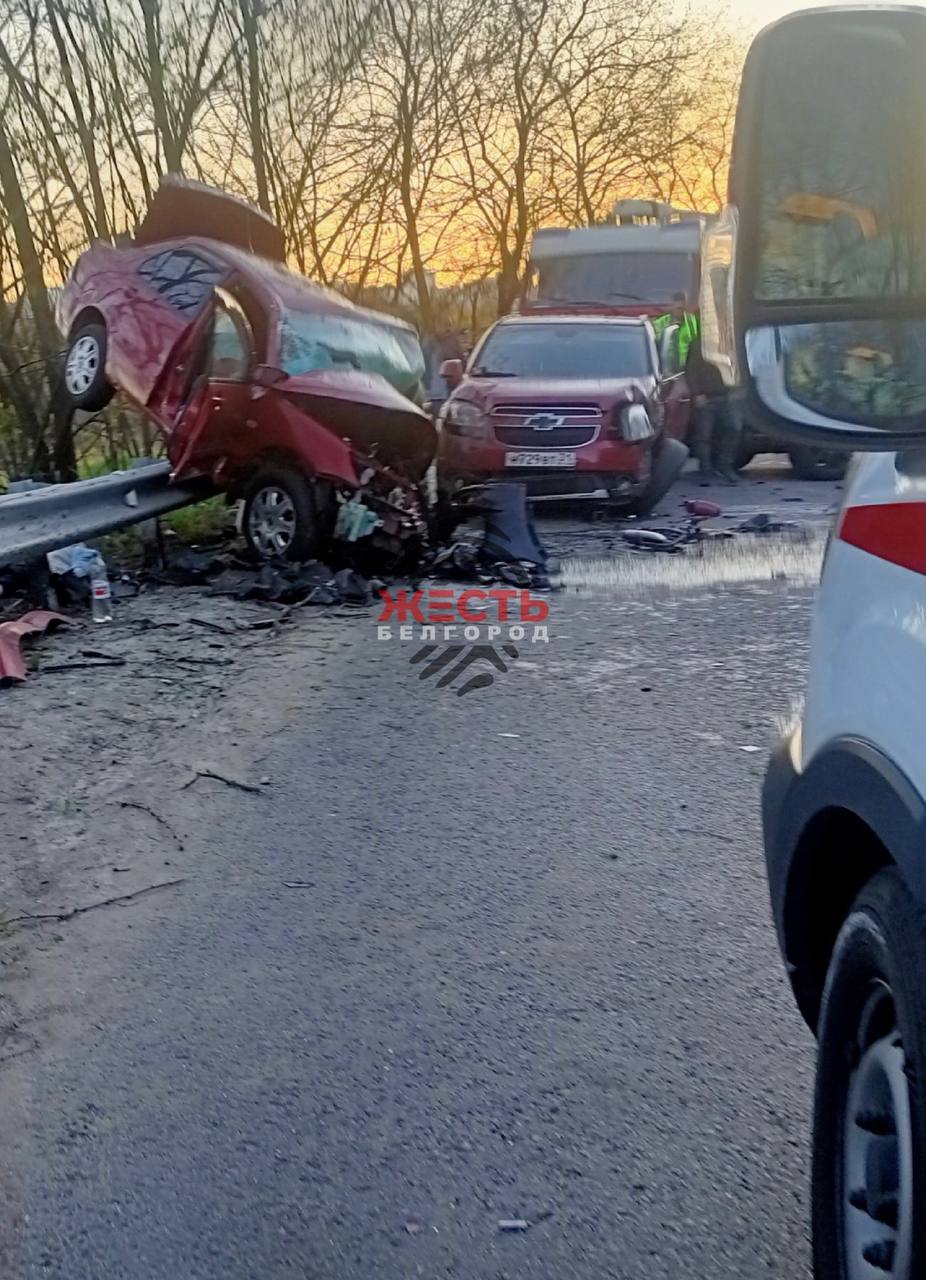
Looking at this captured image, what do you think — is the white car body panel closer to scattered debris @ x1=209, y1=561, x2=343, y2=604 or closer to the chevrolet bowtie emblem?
scattered debris @ x1=209, y1=561, x2=343, y2=604

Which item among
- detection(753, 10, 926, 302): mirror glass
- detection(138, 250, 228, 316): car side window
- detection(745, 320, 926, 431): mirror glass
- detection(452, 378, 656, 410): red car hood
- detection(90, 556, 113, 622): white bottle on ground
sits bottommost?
detection(90, 556, 113, 622): white bottle on ground

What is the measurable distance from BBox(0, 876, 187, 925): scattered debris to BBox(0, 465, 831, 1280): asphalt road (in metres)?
0.06

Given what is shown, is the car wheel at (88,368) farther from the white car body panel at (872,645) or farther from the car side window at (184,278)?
the white car body panel at (872,645)

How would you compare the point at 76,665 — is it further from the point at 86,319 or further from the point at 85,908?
the point at 86,319

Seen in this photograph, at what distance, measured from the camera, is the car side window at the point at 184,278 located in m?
10.1

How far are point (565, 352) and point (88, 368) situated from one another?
543cm

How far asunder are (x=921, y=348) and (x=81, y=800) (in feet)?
13.6

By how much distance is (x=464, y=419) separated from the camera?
13016 millimetres

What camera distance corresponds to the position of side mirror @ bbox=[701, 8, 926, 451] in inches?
72.9

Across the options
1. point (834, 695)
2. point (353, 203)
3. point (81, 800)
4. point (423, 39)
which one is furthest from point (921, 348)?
point (423, 39)

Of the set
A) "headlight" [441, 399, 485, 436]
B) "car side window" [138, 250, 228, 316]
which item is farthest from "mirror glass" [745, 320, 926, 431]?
"headlight" [441, 399, 485, 436]

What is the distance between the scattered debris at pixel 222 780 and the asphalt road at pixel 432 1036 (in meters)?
0.05

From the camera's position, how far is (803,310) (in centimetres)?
196

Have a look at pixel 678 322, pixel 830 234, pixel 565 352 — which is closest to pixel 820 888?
pixel 830 234
